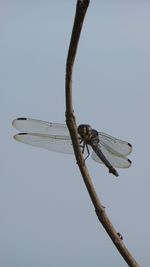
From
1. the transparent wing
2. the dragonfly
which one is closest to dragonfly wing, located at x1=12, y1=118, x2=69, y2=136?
the dragonfly

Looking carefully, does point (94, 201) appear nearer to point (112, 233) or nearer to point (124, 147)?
point (112, 233)

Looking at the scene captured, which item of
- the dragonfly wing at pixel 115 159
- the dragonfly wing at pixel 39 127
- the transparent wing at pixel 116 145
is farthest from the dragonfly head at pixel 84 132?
the transparent wing at pixel 116 145

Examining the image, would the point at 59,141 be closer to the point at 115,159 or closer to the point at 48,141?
the point at 48,141

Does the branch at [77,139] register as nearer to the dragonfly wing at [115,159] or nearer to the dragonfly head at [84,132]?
the dragonfly head at [84,132]

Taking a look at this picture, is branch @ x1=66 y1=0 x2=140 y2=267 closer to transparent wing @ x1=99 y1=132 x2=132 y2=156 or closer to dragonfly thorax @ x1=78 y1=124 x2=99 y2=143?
dragonfly thorax @ x1=78 y1=124 x2=99 y2=143

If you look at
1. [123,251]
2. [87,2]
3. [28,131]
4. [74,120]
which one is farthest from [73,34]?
[28,131]

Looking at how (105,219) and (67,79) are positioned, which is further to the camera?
(105,219)
